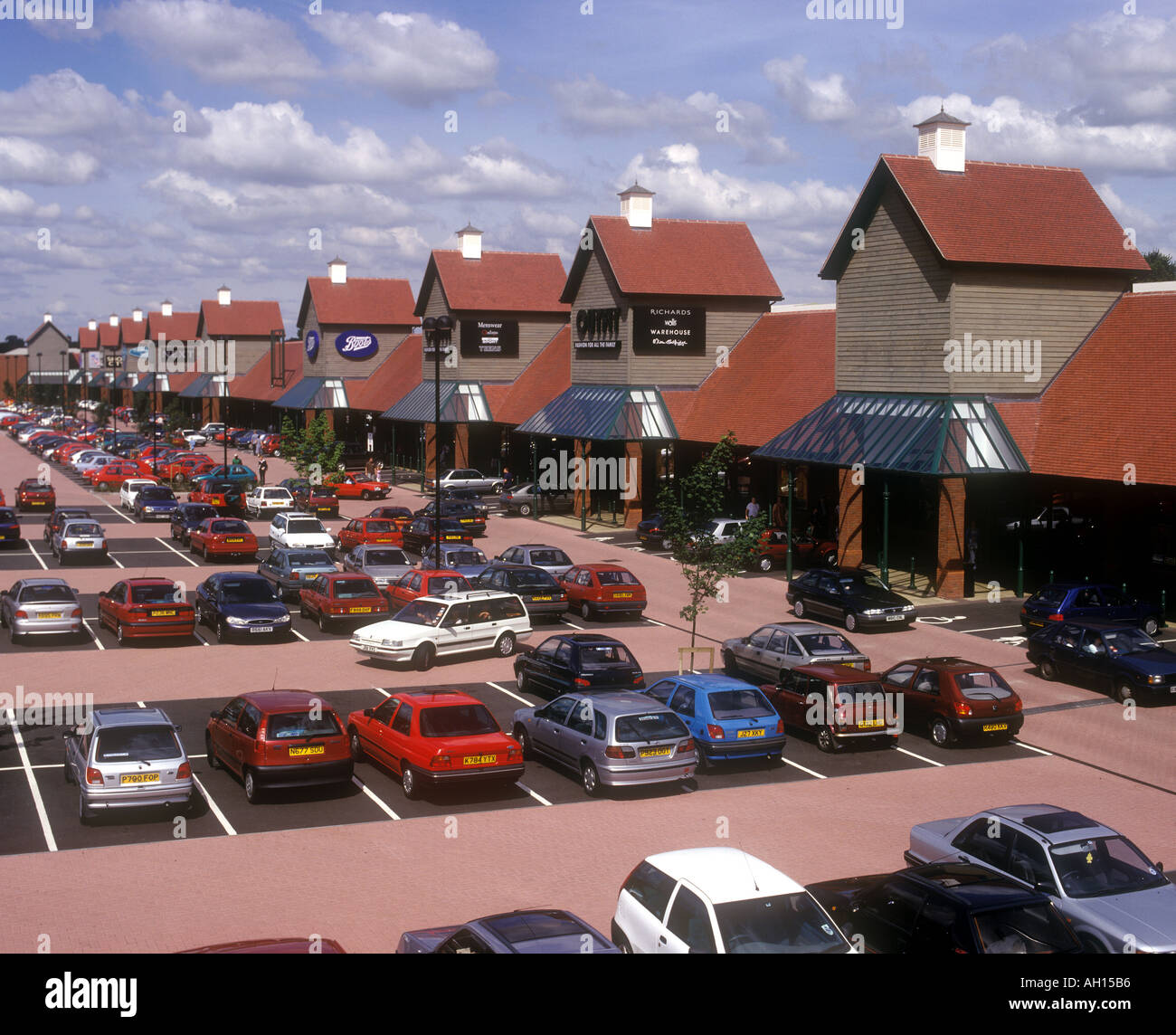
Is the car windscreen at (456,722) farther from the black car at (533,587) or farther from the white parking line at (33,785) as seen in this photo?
the black car at (533,587)

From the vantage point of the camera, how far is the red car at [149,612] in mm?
31328

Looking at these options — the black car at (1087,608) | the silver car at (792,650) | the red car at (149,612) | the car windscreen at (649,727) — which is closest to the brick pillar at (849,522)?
the black car at (1087,608)

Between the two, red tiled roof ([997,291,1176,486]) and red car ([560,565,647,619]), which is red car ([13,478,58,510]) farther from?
red tiled roof ([997,291,1176,486])

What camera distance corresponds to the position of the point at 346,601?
33.9m

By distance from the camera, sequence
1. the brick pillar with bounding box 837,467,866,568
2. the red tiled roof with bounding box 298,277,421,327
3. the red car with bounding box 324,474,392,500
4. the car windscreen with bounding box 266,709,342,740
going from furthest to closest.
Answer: the red tiled roof with bounding box 298,277,421,327 → the red car with bounding box 324,474,392,500 → the brick pillar with bounding box 837,467,866,568 → the car windscreen with bounding box 266,709,342,740

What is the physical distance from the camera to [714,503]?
104 ft

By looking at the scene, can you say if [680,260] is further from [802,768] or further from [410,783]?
[410,783]

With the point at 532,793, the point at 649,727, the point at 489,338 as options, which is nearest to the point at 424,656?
the point at 532,793

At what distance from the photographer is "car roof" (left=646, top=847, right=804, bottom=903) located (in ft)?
38.4

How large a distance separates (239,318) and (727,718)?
347 feet

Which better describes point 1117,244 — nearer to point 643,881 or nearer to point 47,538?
point 643,881

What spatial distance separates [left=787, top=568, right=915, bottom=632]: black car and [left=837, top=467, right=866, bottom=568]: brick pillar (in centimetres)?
539

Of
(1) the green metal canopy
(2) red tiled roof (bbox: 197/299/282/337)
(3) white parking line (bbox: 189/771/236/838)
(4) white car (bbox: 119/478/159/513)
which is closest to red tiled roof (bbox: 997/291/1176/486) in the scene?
(1) the green metal canopy

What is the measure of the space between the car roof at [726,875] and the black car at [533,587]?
A: 72.5 ft
